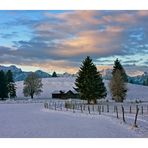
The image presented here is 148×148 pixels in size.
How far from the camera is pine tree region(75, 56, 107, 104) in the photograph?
261ft

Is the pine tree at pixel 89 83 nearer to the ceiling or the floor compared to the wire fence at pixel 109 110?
nearer to the ceiling

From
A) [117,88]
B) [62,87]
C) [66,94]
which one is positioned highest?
[62,87]

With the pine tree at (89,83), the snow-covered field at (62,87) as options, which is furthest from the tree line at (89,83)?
the snow-covered field at (62,87)

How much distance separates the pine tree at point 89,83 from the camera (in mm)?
79562

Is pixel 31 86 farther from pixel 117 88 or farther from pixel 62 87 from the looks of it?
pixel 117 88

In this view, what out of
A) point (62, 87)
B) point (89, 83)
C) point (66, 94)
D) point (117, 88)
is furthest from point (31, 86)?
point (89, 83)

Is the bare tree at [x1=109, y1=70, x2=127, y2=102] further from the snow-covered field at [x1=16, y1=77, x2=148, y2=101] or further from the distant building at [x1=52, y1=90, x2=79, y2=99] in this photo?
the snow-covered field at [x1=16, y1=77, x2=148, y2=101]

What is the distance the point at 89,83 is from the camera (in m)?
79.2

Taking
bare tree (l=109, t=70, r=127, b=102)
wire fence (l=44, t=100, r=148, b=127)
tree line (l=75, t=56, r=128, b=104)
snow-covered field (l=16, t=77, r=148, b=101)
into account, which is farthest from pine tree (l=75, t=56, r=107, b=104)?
snow-covered field (l=16, t=77, r=148, b=101)

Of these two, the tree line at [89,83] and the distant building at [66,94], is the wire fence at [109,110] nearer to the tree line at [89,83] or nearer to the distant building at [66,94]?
the tree line at [89,83]

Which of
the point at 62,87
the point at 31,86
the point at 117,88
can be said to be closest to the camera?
the point at 117,88

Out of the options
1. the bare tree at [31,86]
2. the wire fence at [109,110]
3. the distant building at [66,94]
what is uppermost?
the bare tree at [31,86]
